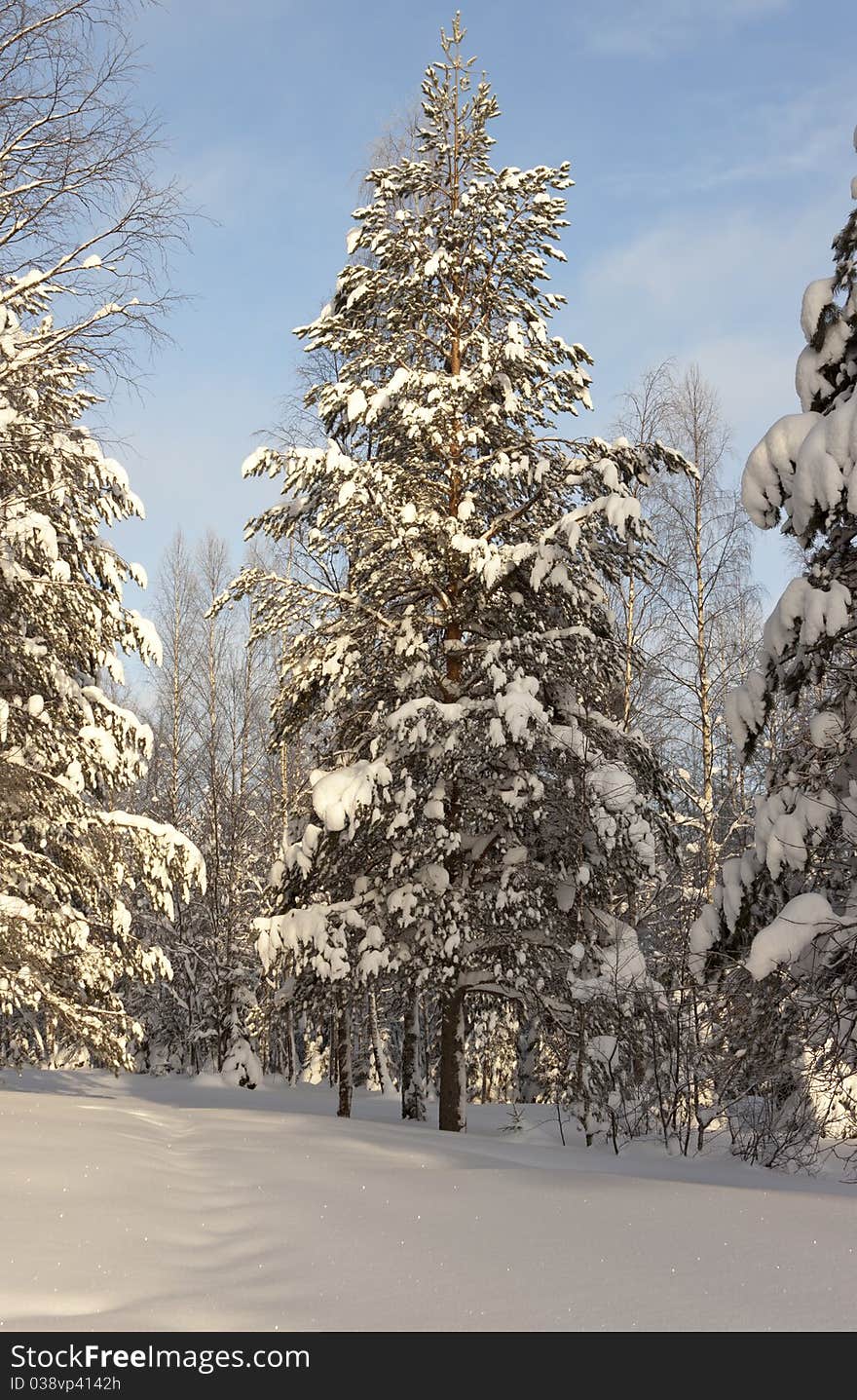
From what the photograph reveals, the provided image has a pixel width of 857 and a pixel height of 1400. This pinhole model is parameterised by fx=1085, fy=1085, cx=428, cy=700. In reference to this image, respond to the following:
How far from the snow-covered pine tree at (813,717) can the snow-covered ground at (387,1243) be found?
49.5 inches

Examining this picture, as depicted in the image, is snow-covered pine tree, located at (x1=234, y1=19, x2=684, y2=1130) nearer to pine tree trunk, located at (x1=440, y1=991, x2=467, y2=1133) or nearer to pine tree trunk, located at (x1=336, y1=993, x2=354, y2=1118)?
pine tree trunk, located at (x1=440, y1=991, x2=467, y2=1133)

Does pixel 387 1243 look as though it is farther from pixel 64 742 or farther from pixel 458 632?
pixel 458 632

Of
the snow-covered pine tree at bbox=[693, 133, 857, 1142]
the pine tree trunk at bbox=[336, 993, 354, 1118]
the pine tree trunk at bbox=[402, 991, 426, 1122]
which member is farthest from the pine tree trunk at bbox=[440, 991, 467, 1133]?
the snow-covered pine tree at bbox=[693, 133, 857, 1142]

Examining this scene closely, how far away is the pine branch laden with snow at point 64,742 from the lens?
995 centimetres

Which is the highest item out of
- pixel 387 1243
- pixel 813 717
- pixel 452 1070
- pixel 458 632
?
pixel 458 632

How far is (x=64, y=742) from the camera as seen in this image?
33.6 ft

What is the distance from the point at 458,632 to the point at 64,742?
166 inches

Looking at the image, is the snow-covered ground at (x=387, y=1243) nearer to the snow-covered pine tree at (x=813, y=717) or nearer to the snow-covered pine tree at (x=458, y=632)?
the snow-covered pine tree at (x=813, y=717)

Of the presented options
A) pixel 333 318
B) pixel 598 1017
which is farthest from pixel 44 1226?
pixel 333 318

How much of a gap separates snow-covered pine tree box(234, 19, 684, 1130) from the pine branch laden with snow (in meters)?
1.50

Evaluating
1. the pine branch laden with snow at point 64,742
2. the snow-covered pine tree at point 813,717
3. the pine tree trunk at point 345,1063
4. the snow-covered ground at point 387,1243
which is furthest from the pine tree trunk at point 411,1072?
the snow-covered pine tree at point 813,717

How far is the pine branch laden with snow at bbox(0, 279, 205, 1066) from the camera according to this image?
9945mm

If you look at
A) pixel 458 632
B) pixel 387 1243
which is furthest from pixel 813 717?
pixel 458 632
